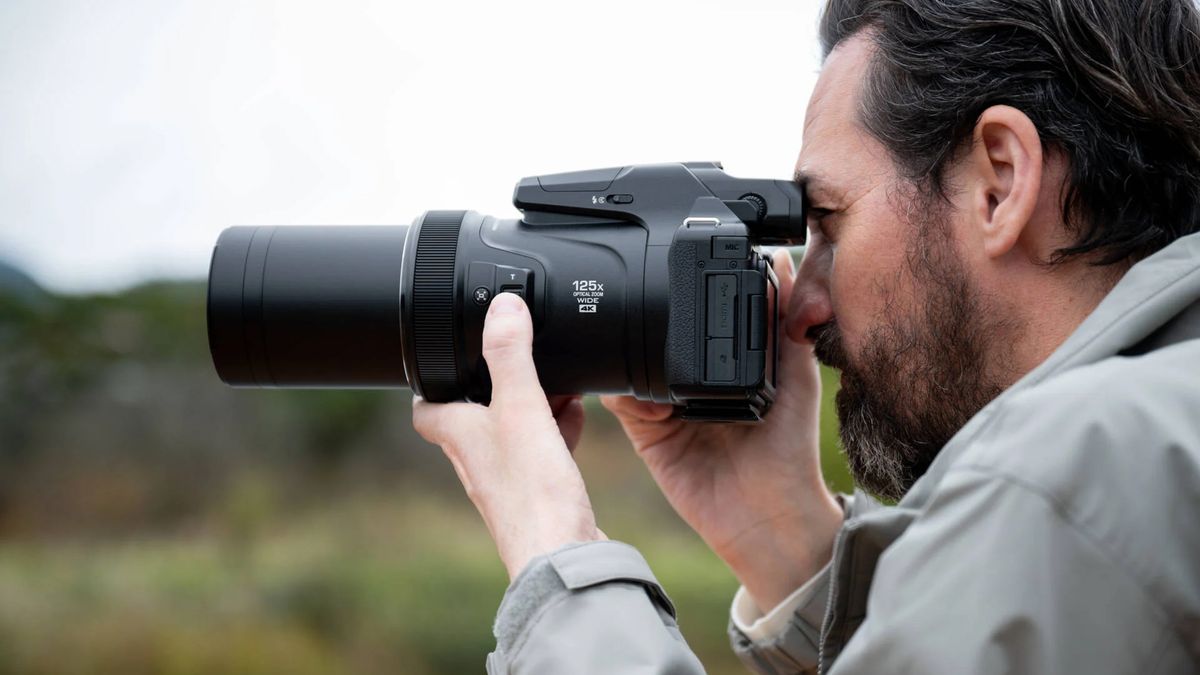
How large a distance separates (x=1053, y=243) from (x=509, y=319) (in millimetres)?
649

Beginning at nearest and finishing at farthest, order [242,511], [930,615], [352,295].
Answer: [930,615]
[352,295]
[242,511]

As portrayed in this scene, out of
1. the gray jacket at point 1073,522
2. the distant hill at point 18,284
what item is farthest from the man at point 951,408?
the distant hill at point 18,284

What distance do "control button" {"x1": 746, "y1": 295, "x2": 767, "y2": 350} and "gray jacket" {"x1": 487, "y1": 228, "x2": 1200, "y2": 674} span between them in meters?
0.44

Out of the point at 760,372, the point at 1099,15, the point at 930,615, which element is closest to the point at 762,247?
the point at 760,372

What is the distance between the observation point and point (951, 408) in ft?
4.69

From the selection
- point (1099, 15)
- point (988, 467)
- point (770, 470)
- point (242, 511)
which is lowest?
point (242, 511)

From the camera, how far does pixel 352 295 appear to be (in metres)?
1.59

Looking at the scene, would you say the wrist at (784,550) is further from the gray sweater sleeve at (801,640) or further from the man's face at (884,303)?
the man's face at (884,303)

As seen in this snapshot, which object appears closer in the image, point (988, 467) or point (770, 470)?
point (988, 467)

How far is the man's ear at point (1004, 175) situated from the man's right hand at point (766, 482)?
433 mm

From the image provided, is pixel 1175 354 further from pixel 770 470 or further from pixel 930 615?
pixel 770 470

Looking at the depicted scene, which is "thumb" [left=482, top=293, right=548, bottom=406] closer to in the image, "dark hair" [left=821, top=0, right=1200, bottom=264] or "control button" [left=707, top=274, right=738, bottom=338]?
"control button" [left=707, top=274, right=738, bottom=338]

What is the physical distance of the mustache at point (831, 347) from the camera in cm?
155

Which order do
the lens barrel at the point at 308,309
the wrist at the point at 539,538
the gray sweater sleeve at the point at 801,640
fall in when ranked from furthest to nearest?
1. the gray sweater sleeve at the point at 801,640
2. the lens barrel at the point at 308,309
3. the wrist at the point at 539,538
